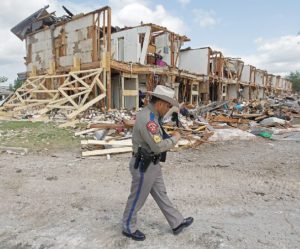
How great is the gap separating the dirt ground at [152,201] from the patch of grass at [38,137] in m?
0.80

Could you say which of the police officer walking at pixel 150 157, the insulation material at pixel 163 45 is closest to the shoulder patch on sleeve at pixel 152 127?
the police officer walking at pixel 150 157

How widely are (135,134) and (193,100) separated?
18191 millimetres

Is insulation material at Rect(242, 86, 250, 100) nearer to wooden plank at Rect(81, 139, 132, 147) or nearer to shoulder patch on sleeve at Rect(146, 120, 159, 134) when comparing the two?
wooden plank at Rect(81, 139, 132, 147)

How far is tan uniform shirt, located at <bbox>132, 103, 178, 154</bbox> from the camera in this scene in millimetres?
2643

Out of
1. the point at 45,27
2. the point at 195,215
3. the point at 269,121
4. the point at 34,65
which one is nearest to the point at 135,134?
the point at 195,215

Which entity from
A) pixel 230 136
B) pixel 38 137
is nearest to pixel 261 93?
pixel 230 136

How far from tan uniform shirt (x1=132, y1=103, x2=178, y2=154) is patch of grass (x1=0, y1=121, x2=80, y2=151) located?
5004 millimetres

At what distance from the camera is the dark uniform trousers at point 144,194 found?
279cm

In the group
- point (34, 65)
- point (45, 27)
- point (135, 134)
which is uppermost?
point (45, 27)

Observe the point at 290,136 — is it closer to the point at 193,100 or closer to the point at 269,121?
the point at 269,121

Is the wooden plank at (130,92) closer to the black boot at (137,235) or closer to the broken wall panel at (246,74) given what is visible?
the black boot at (137,235)

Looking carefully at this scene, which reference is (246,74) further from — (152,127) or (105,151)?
(152,127)

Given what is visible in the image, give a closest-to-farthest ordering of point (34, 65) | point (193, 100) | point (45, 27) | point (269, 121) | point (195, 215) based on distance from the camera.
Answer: point (195, 215) < point (269, 121) < point (45, 27) < point (34, 65) < point (193, 100)

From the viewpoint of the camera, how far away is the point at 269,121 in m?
11.7
